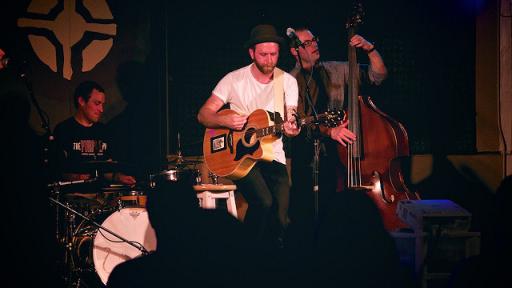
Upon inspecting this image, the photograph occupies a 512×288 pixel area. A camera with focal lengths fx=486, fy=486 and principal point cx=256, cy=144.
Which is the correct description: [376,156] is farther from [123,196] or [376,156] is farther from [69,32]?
[69,32]

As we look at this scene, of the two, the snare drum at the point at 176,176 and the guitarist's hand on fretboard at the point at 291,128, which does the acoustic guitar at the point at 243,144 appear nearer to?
the guitarist's hand on fretboard at the point at 291,128

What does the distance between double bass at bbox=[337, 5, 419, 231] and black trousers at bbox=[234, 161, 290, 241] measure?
2.71 feet

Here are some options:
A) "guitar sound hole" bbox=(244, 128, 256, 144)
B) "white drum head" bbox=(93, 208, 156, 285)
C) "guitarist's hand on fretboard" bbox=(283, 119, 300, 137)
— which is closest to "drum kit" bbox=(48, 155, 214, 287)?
"white drum head" bbox=(93, 208, 156, 285)

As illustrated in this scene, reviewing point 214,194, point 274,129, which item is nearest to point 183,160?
point 214,194

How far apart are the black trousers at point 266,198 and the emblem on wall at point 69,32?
223 centimetres

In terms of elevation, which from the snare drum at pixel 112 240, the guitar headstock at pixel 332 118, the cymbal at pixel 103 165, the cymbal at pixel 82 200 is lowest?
the snare drum at pixel 112 240

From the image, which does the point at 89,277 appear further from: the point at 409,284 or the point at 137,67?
the point at 409,284

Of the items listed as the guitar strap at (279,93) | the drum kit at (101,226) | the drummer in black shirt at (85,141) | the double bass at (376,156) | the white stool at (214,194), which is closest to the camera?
the double bass at (376,156)

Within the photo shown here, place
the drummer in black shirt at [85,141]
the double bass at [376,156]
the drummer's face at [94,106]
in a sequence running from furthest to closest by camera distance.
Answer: the drummer's face at [94,106], the drummer in black shirt at [85,141], the double bass at [376,156]

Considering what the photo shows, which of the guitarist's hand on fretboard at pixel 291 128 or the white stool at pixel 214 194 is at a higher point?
the guitarist's hand on fretboard at pixel 291 128

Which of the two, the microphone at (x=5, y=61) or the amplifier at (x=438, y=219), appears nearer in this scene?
the amplifier at (x=438, y=219)

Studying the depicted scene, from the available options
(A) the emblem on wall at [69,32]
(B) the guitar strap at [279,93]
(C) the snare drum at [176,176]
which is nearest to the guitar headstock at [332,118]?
(B) the guitar strap at [279,93]

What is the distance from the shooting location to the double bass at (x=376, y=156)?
4262 millimetres

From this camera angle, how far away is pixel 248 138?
4.95m
